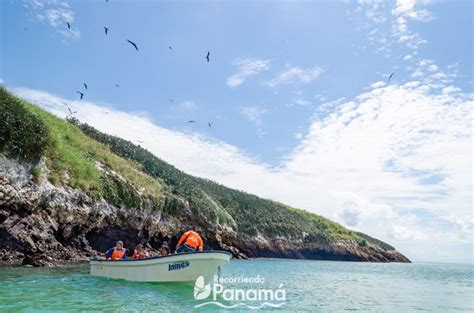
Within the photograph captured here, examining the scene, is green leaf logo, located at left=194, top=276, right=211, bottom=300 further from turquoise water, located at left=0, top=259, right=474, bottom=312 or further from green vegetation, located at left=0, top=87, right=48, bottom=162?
green vegetation, located at left=0, top=87, right=48, bottom=162

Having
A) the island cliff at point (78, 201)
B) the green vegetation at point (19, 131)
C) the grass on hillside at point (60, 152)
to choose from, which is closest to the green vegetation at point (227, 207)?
the island cliff at point (78, 201)

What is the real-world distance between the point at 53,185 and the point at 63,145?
5366 mm

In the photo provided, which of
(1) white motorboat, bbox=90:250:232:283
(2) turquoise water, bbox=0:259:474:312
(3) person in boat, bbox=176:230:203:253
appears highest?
(3) person in boat, bbox=176:230:203:253

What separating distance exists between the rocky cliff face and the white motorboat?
6725mm

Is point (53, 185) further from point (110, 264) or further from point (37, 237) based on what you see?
point (110, 264)

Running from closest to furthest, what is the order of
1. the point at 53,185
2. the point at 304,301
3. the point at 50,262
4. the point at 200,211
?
the point at 304,301, the point at 50,262, the point at 53,185, the point at 200,211

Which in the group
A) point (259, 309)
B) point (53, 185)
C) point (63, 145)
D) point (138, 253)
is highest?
point (63, 145)

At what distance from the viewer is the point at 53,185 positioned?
25109 millimetres

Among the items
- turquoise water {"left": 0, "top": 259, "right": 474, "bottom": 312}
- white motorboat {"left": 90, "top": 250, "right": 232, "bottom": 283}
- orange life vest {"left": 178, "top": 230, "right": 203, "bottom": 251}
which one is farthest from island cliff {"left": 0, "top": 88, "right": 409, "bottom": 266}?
orange life vest {"left": 178, "top": 230, "right": 203, "bottom": 251}

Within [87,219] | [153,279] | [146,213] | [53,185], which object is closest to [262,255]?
[146,213]

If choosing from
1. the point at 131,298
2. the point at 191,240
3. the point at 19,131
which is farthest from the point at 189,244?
the point at 19,131

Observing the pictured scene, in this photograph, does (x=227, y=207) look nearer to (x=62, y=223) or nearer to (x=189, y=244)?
(x=62, y=223)

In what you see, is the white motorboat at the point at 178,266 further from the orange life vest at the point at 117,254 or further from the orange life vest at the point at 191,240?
the orange life vest at the point at 117,254

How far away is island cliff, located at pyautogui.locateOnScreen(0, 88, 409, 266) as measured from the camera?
22.0m
